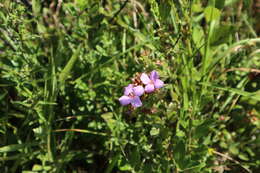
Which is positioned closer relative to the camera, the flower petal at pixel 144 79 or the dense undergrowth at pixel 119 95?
the flower petal at pixel 144 79

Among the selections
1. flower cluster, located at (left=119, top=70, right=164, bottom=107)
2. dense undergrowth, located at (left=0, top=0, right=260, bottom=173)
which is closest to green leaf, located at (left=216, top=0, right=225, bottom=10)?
dense undergrowth, located at (left=0, top=0, right=260, bottom=173)

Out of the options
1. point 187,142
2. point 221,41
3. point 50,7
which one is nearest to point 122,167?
point 187,142

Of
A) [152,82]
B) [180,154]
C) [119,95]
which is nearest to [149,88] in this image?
[152,82]

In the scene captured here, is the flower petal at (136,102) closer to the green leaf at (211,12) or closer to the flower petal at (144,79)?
the flower petal at (144,79)

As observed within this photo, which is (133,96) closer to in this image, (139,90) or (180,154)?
(139,90)

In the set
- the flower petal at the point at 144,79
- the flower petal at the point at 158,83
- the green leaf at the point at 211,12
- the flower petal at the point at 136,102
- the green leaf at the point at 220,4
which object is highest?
the green leaf at the point at 220,4

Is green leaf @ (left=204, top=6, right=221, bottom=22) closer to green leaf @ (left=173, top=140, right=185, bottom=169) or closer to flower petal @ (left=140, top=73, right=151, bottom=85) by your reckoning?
flower petal @ (left=140, top=73, right=151, bottom=85)

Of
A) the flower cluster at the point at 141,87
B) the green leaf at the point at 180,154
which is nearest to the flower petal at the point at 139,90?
the flower cluster at the point at 141,87

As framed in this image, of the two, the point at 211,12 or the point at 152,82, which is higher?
the point at 211,12
